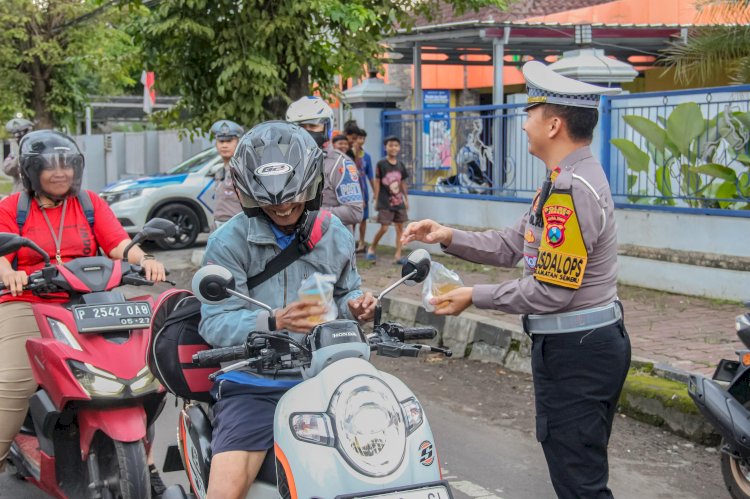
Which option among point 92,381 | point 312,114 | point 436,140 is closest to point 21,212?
point 92,381

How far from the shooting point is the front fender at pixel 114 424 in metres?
4.18

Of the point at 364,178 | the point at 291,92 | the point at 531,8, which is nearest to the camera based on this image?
the point at 291,92

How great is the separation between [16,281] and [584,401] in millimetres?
2582

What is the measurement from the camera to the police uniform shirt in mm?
3418

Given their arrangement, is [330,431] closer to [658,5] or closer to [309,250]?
[309,250]

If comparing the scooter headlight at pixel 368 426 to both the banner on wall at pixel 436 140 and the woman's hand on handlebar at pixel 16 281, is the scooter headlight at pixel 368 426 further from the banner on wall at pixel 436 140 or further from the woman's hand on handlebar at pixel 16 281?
the banner on wall at pixel 436 140

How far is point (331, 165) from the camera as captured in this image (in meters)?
8.02

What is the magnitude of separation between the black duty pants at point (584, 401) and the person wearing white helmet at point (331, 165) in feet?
11.4

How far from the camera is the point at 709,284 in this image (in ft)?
30.6

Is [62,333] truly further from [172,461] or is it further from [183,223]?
[183,223]

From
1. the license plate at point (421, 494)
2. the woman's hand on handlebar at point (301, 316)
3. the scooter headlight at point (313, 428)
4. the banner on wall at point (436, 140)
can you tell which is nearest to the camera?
the license plate at point (421, 494)

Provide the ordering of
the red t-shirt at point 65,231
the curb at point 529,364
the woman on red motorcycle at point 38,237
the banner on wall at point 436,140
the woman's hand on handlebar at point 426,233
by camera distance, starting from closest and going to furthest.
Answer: the woman's hand on handlebar at point 426,233, the woman on red motorcycle at point 38,237, the red t-shirt at point 65,231, the curb at point 529,364, the banner on wall at point 436,140

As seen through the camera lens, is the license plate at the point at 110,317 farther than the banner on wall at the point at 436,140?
No

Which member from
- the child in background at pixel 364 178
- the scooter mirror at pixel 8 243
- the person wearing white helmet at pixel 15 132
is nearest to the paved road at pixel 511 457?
the scooter mirror at pixel 8 243
